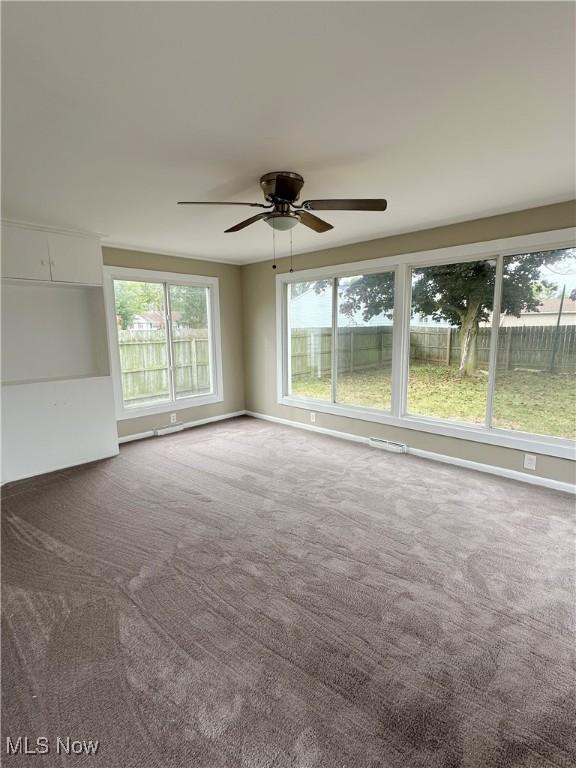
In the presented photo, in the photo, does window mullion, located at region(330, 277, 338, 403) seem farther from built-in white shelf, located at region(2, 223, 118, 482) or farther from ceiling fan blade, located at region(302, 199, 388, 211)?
built-in white shelf, located at region(2, 223, 118, 482)

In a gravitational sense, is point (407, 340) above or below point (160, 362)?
above

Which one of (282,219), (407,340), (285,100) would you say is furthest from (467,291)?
(285,100)

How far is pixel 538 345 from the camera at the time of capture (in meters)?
3.45

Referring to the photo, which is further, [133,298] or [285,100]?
[133,298]

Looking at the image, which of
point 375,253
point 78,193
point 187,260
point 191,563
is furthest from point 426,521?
point 187,260

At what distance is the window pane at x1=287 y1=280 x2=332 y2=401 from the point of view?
519cm

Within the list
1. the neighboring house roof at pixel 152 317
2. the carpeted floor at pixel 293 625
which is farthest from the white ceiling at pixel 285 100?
the carpeted floor at pixel 293 625

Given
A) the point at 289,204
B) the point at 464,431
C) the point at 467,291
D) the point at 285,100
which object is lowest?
the point at 464,431

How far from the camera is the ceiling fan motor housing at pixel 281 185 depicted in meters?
2.38

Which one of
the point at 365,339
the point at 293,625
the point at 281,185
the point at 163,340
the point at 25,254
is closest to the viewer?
the point at 293,625

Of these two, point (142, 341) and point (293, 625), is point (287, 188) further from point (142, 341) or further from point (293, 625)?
point (142, 341)

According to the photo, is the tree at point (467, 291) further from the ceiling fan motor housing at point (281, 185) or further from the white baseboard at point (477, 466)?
the ceiling fan motor housing at point (281, 185)

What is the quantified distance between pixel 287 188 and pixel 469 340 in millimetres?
2544

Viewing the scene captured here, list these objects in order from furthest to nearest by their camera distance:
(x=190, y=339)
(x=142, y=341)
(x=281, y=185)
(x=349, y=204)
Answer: (x=190, y=339) → (x=142, y=341) → (x=281, y=185) → (x=349, y=204)
